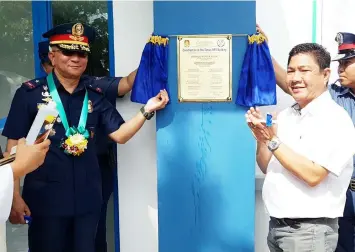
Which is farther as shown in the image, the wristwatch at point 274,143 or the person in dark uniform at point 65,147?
the person in dark uniform at point 65,147

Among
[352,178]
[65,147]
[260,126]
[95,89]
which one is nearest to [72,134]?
[65,147]

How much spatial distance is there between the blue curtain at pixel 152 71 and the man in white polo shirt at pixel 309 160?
2.85 feet

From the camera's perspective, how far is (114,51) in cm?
313

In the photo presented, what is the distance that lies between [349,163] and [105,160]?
5.42 feet

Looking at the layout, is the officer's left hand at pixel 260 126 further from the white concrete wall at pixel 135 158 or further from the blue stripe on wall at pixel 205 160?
the white concrete wall at pixel 135 158

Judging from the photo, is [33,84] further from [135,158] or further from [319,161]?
[319,161]

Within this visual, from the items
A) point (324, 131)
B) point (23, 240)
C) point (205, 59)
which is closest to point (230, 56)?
point (205, 59)

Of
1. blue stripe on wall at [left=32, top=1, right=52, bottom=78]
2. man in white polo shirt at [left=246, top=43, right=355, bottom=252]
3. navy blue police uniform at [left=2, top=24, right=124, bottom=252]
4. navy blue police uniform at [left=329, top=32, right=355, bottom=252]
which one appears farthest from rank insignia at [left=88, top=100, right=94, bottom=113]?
navy blue police uniform at [left=329, top=32, right=355, bottom=252]

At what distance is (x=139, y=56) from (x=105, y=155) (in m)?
0.72

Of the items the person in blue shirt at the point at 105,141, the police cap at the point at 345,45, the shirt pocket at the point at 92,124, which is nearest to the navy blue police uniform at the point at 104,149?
the person in blue shirt at the point at 105,141

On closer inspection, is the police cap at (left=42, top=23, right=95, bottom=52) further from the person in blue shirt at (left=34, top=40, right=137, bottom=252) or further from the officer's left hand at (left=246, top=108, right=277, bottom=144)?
the officer's left hand at (left=246, top=108, right=277, bottom=144)

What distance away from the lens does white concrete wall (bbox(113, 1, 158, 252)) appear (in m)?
3.09

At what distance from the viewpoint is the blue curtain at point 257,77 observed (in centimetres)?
276

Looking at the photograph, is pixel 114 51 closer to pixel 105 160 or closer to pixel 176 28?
pixel 176 28
